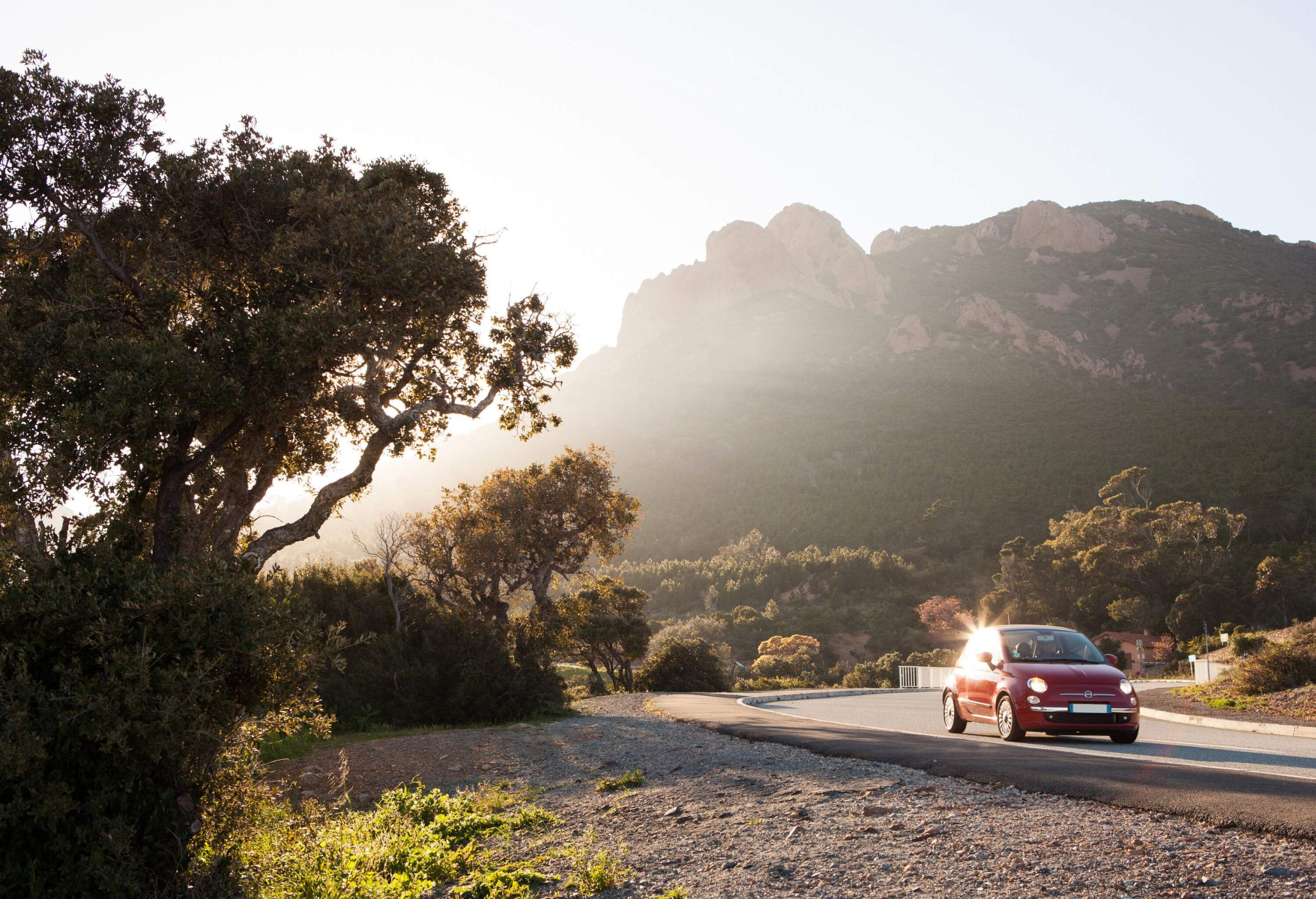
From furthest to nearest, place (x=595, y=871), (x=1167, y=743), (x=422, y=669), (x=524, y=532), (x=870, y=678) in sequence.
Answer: (x=870, y=678) < (x=524, y=532) < (x=422, y=669) < (x=1167, y=743) < (x=595, y=871)

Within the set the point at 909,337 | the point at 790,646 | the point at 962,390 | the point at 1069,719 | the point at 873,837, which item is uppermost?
the point at 909,337

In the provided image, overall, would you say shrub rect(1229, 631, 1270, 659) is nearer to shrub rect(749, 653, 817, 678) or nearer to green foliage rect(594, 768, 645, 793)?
shrub rect(749, 653, 817, 678)

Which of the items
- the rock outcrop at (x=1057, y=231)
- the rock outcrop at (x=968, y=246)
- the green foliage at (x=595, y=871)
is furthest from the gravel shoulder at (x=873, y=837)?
the rock outcrop at (x=968, y=246)

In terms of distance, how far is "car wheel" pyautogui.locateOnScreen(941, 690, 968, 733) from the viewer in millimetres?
12750

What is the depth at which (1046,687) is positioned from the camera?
36.0 ft

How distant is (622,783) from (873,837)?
3.89m

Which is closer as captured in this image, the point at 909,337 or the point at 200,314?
the point at 200,314

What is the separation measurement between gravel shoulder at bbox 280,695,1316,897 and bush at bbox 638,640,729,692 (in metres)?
20.0

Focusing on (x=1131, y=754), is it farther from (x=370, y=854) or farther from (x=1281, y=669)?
(x=1281, y=669)

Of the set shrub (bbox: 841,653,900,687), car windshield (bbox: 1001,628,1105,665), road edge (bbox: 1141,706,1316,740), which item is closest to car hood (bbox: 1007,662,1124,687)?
car windshield (bbox: 1001,628,1105,665)

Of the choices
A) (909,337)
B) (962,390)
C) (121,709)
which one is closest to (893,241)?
(909,337)

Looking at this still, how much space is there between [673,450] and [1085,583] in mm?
51572

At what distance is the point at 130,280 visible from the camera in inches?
398

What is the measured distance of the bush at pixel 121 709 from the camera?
16.2 feet
